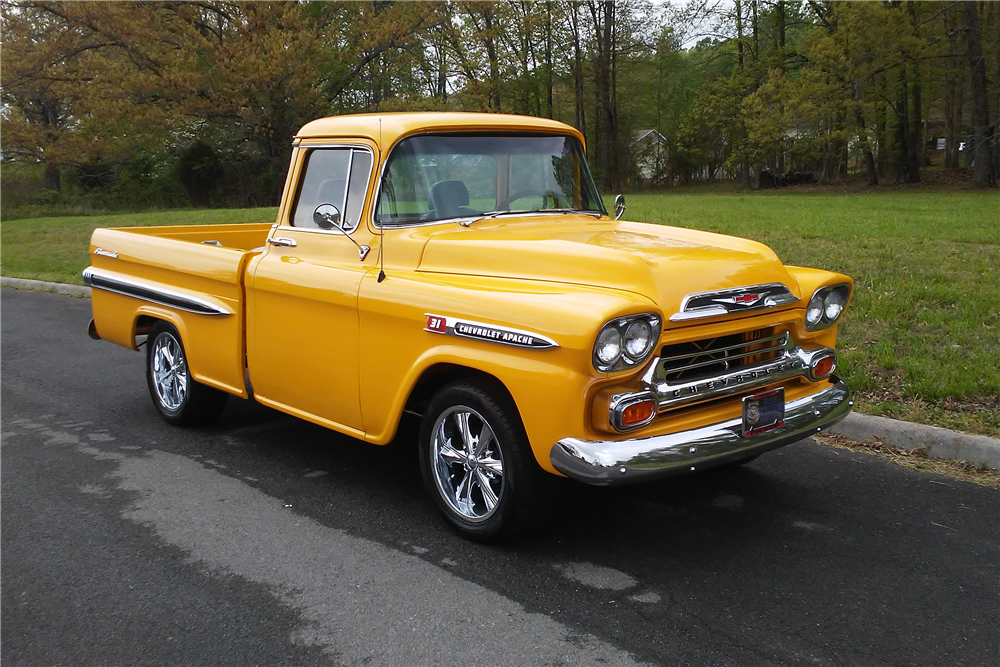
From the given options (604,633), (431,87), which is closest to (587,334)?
(604,633)

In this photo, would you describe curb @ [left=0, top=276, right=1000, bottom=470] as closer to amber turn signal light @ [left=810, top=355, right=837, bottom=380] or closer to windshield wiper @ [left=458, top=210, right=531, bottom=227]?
amber turn signal light @ [left=810, top=355, right=837, bottom=380]

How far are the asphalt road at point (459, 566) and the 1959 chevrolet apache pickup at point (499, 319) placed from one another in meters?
0.42

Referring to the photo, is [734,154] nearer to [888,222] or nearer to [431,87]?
[431,87]

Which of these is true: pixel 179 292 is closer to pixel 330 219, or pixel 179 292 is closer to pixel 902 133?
pixel 330 219

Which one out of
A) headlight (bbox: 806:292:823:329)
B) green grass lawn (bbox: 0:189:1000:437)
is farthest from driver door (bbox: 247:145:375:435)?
green grass lawn (bbox: 0:189:1000:437)

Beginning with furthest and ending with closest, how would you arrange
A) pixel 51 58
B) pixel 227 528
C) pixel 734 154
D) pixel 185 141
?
pixel 734 154 < pixel 185 141 < pixel 51 58 < pixel 227 528

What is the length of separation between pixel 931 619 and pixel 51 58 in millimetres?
31606

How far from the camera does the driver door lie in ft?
14.4

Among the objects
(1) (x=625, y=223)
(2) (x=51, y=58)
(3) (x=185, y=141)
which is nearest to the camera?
(1) (x=625, y=223)

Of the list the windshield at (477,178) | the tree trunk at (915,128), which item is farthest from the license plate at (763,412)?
the tree trunk at (915,128)

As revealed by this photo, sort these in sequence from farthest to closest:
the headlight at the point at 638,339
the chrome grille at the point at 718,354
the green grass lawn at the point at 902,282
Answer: the green grass lawn at the point at 902,282 < the chrome grille at the point at 718,354 < the headlight at the point at 638,339

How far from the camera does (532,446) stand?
139 inches

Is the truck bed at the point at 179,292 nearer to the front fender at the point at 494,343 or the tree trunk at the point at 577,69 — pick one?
the front fender at the point at 494,343

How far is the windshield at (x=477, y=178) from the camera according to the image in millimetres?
4500
